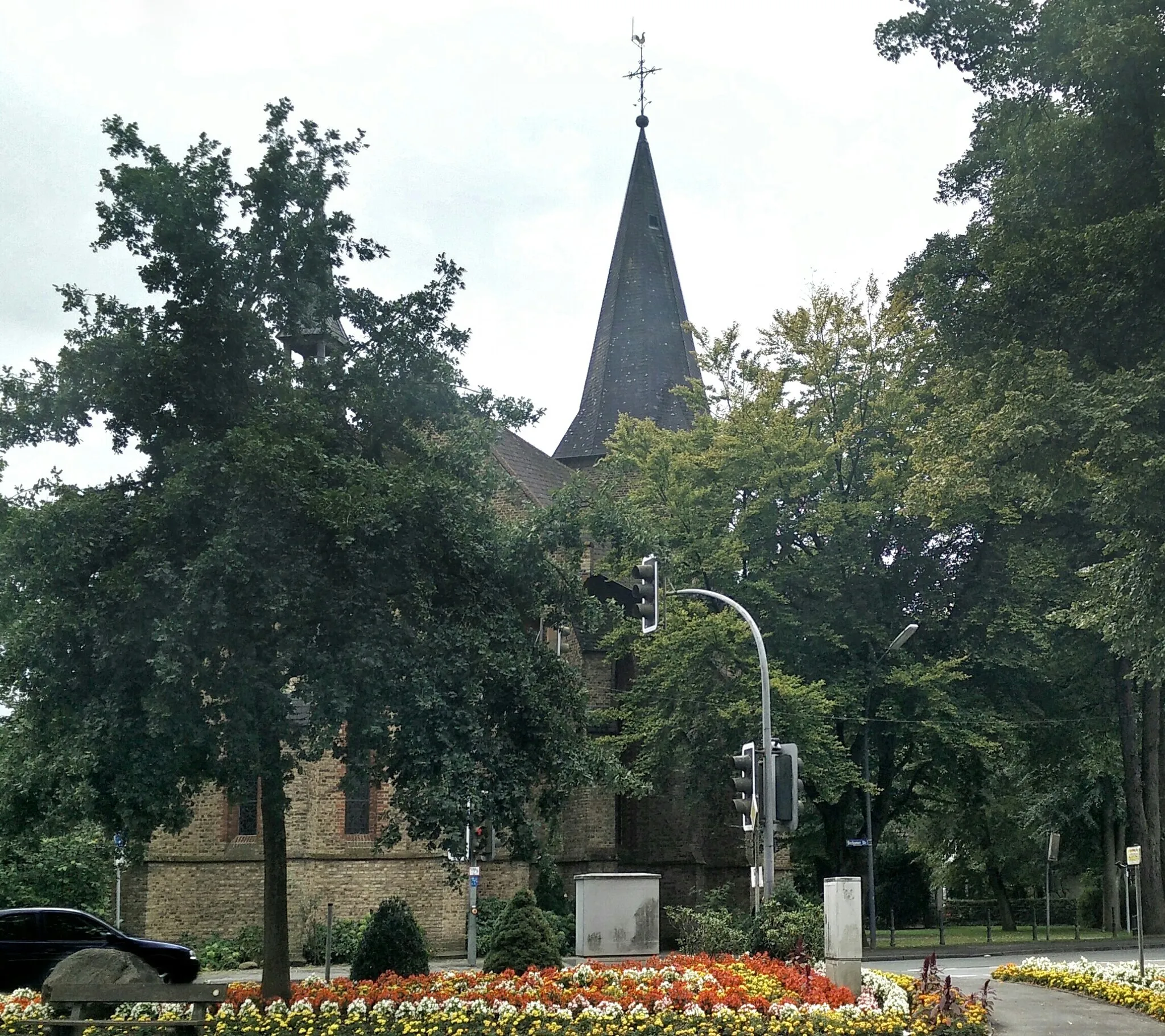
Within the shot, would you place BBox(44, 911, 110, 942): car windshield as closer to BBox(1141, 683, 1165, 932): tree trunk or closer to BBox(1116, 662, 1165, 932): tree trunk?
BBox(1116, 662, 1165, 932): tree trunk

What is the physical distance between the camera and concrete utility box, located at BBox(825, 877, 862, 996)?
1582 centimetres

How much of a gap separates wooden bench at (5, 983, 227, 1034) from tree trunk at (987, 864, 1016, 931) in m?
41.0

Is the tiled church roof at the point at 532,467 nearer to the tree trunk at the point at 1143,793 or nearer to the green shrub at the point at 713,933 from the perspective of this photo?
the tree trunk at the point at 1143,793

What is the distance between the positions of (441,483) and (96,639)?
3900mm

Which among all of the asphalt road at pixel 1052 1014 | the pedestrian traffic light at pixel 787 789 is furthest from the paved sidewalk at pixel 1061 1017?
the pedestrian traffic light at pixel 787 789

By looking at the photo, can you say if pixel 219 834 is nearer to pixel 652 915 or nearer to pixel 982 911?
pixel 652 915

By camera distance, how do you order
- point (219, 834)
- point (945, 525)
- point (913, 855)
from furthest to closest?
point (913, 855)
point (219, 834)
point (945, 525)

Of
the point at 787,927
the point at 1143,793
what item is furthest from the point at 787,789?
the point at 1143,793

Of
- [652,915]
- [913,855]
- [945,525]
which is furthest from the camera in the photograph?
[913,855]

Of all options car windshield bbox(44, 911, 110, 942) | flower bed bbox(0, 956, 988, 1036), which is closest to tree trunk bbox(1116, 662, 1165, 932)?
flower bed bbox(0, 956, 988, 1036)

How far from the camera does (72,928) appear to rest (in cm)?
2094

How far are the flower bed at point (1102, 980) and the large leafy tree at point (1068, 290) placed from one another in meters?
4.03

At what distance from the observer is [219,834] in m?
34.0

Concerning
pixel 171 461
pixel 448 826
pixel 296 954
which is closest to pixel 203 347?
pixel 171 461
